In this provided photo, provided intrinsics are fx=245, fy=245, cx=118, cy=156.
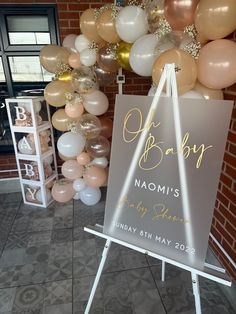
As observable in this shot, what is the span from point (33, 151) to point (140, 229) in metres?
1.73

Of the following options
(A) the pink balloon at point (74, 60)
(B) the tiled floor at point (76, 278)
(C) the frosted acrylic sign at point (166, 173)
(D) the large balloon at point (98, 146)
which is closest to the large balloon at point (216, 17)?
(C) the frosted acrylic sign at point (166, 173)

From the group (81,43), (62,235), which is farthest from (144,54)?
(62,235)

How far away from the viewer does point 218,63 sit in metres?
1.10

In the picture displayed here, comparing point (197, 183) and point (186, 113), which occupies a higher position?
point (186, 113)

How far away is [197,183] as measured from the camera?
102 cm

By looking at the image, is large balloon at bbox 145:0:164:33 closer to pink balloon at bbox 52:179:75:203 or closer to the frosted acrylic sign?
the frosted acrylic sign

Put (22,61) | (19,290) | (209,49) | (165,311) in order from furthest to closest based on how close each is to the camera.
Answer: (22,61), (19,290), (165,311), (209,49)

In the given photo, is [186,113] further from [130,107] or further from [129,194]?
[129,194]

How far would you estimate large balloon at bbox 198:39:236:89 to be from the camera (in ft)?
3.59

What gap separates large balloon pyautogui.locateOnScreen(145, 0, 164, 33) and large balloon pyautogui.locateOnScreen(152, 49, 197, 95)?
426 millimetres

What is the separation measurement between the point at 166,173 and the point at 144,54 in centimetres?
75

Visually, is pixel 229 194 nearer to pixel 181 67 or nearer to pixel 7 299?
pixel 181 67

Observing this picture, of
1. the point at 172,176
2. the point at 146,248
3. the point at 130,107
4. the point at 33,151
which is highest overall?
the point at 130,107

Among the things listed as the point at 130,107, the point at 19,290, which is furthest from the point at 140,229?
the point at 19,290
